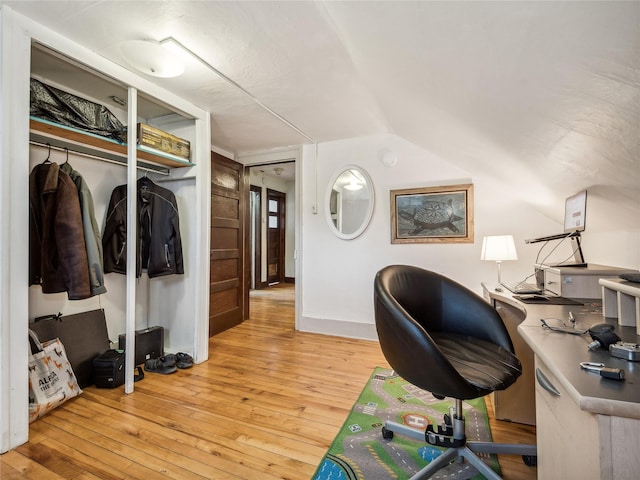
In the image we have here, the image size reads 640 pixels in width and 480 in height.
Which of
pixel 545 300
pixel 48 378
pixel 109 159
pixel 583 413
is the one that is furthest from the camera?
pixel 109 159

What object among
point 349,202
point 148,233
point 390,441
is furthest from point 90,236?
point 349,202

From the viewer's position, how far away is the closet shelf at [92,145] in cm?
179

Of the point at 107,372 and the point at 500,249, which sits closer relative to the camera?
the point at 107,372

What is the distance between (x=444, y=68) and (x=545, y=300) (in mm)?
1323

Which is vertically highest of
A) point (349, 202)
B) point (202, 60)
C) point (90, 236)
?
point (202, 60)

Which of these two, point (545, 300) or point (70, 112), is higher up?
point (70, 112)

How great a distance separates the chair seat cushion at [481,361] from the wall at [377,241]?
148 centimetres

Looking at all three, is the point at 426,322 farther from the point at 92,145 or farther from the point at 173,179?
the point at 92,145

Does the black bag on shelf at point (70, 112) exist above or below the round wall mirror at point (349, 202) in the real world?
above

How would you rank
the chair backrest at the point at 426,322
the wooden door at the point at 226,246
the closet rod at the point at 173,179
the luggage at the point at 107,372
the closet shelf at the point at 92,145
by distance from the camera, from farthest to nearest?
the wooden door at the point at 226,246 → the closet rod at the point at 173,179 → the luggage at the point at 107,372 → the closet shelf at the point at 92,145 → the chair backrest at the point at 426,322

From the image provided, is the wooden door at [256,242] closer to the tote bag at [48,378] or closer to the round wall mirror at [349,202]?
the round wall mirror at [349,202]

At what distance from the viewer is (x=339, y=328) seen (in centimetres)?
331

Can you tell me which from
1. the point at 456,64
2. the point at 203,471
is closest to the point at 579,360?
the point at 456,64

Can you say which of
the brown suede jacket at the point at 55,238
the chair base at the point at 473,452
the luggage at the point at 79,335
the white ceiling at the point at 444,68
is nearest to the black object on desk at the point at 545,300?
the white ceiling at the point at 444,68
